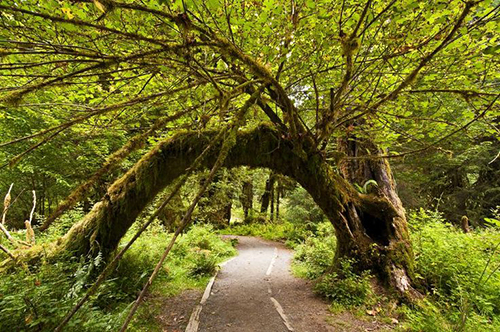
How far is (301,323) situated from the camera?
177 inches

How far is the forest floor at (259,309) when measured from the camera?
437 centimetres

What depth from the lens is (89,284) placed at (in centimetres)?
450

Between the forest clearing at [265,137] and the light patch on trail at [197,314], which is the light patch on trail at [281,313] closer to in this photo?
the forest clearing at [265,137]

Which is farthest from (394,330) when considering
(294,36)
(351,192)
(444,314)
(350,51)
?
(294,36)

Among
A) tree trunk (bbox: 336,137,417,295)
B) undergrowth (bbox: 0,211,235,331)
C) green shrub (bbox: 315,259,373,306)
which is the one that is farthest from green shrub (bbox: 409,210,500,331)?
undergrowth (bbox: 0,211,235,331)

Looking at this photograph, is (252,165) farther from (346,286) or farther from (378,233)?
(378,233)

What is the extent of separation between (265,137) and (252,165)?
75 cm

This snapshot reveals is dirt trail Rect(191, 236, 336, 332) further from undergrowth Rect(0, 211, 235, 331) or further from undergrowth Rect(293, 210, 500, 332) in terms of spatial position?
undergrowth Rect(0, 211, 235, 331)

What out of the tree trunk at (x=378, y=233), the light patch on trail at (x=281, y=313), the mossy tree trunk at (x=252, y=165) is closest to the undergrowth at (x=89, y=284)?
the mossy tree trunk at (x=252, y=165)

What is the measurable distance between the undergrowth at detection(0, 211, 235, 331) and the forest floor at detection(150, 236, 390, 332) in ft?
1.54

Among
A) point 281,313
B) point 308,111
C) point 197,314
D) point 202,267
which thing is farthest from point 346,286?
point 202,267

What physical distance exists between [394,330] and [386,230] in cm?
243

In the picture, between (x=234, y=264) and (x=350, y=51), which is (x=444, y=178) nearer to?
(x=234, y=264)

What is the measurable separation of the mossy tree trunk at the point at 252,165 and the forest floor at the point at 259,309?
1.44 metres
